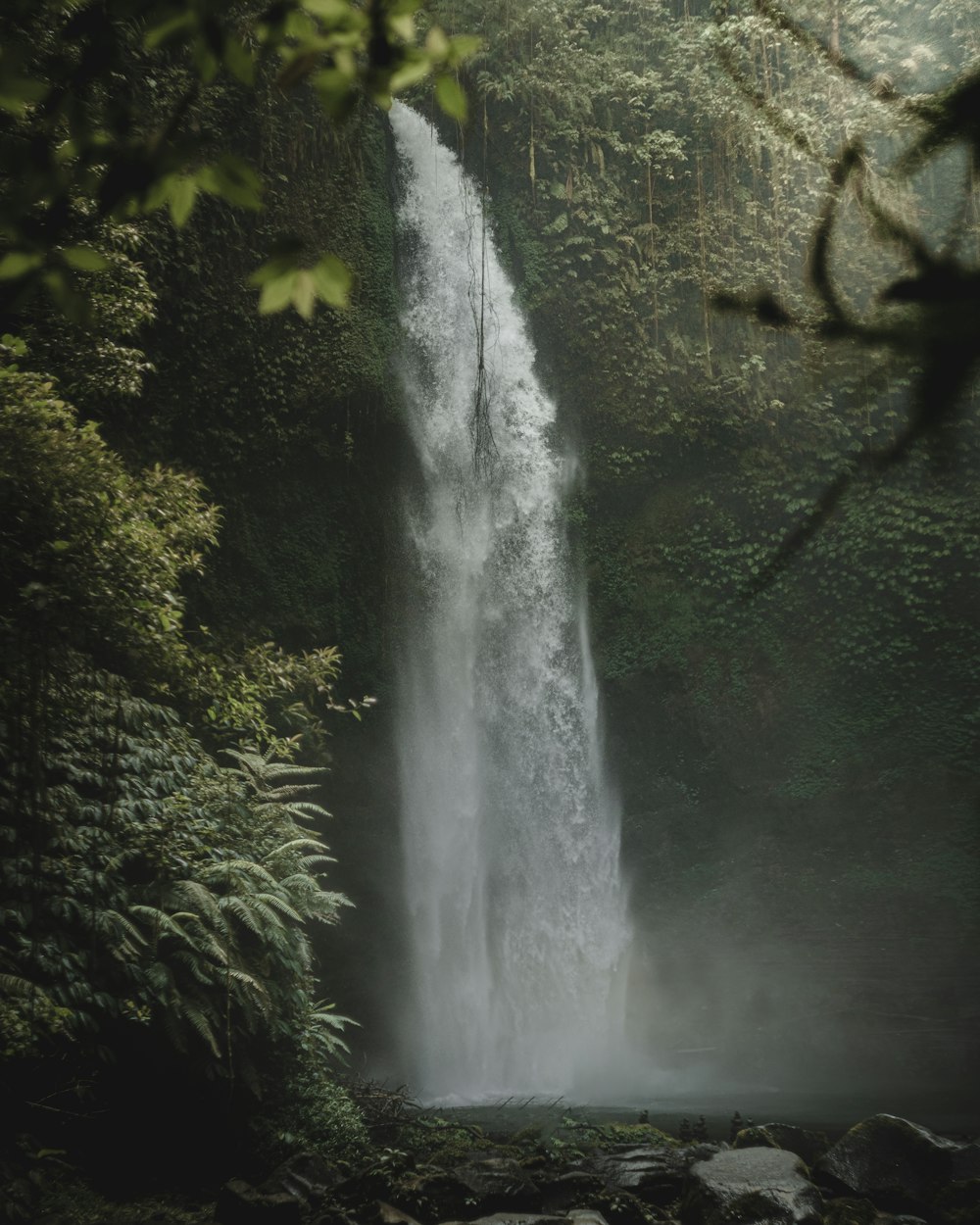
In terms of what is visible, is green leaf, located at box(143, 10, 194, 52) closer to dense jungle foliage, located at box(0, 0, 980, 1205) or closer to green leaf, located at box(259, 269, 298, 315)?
green leaf, located at box(259, 269, 298, 315)

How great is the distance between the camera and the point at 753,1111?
31.3 feet

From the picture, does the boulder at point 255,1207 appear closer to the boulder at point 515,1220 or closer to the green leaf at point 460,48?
the boulder at point 515,1220

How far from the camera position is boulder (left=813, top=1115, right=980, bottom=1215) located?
6.10 m

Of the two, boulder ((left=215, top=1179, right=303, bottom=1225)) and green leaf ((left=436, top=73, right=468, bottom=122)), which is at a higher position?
green leaf ((left=436, top=73, right=468, bottom=122))

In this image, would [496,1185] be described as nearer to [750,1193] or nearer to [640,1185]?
[640,1185]

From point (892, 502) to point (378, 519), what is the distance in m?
7.02

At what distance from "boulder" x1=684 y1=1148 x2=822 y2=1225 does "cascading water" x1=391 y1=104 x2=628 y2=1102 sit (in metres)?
5.12

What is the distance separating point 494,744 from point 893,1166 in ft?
21.4

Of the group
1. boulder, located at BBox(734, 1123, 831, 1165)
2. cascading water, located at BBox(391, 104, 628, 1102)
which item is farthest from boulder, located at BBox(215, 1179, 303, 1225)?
cascading water, located at BBox(391, 104, 628, 1102)

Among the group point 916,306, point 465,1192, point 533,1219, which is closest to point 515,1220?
point 533,1219

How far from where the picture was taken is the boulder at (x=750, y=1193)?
5285 mm

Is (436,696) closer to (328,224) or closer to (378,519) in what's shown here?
(378,519)

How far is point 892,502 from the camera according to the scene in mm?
11531

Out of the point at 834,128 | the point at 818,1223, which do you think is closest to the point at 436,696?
the point at 818,1223
